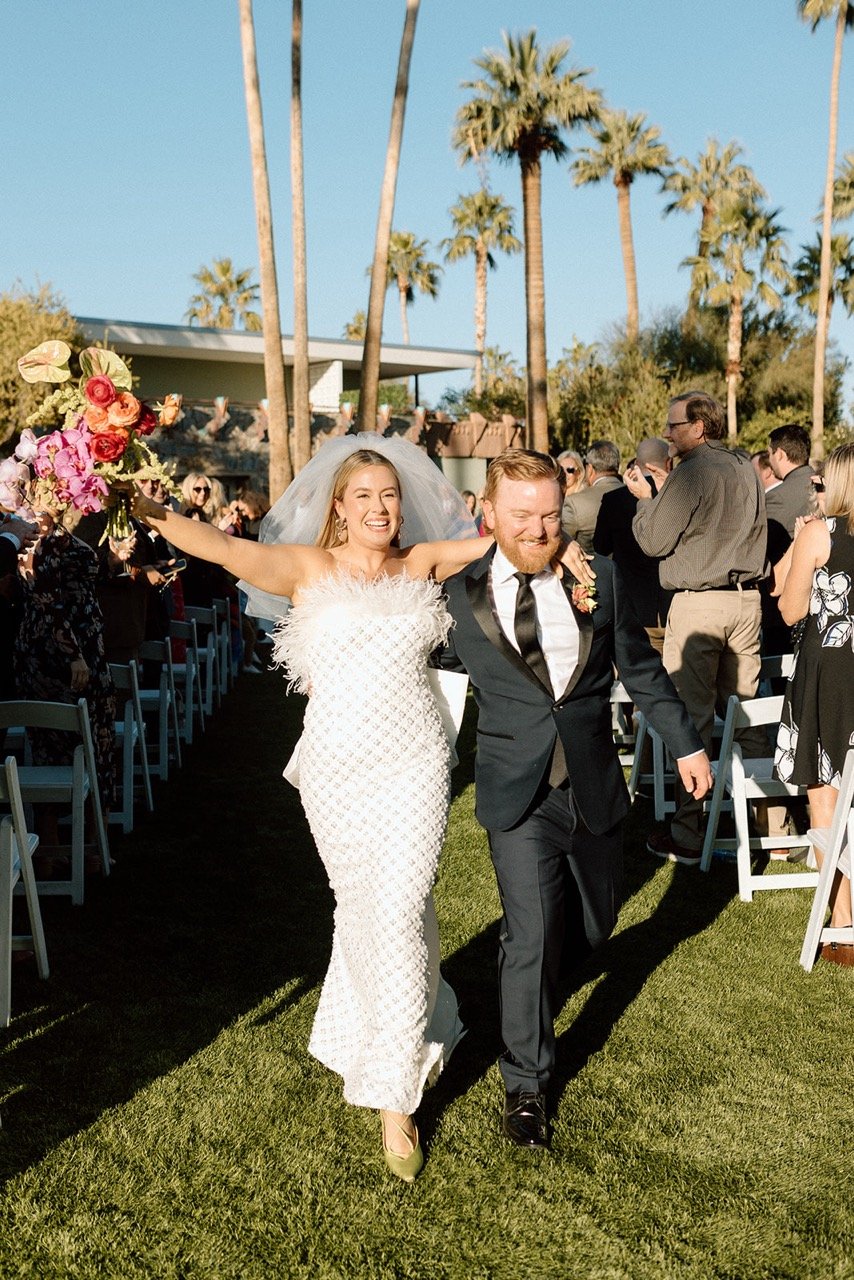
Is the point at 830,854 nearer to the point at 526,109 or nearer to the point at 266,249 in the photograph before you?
the point at 266,249

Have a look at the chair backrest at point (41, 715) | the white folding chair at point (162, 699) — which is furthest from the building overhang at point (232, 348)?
the chair backrest at point (41, 715)

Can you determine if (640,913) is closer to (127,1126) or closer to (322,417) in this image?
(127,1126)

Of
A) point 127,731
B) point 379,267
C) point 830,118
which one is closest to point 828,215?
point 830,118

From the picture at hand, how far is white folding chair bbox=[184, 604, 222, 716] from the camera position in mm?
12008

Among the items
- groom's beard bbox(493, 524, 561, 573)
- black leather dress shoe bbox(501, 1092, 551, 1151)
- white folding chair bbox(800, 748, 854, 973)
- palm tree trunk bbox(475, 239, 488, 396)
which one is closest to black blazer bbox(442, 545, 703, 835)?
groom's beard bbox(493, 524, 561, 573)

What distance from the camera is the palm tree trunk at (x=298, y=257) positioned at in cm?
2205

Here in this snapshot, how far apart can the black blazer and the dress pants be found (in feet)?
0.23

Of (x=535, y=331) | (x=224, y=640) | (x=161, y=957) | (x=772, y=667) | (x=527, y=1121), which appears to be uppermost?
(x=535, y=331)

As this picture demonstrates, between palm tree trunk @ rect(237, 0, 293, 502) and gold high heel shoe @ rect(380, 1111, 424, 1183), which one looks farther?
palm tree trunk @ rect(237, 0, 293, 502)

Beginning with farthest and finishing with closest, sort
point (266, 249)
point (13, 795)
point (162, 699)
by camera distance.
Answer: point (266, 249) < point (162, 699) < point (13, 795)

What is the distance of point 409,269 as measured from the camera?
62.8 metres

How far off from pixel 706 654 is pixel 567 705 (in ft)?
10.3

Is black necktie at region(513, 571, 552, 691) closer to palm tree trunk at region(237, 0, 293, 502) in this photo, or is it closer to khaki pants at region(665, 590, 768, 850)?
khaki pants at region(665, 590, 768, 850)

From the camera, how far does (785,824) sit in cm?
725
